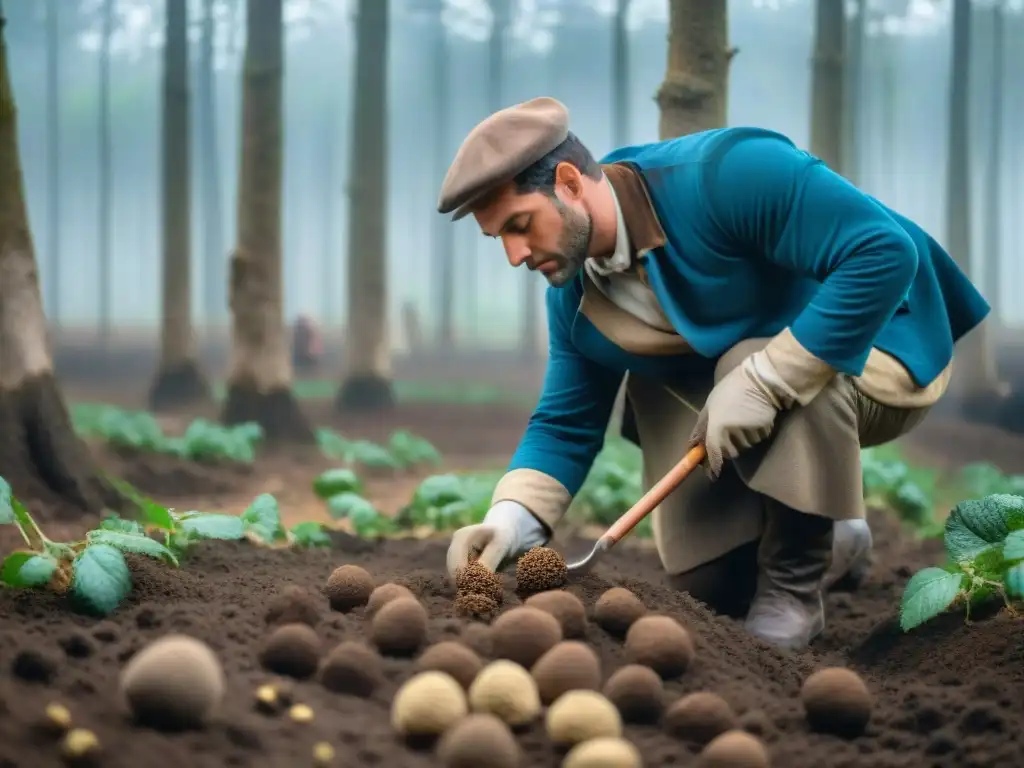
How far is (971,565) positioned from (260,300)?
4954 mm

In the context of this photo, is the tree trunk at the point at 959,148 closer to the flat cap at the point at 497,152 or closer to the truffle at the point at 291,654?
the flat cap at the point at 497,152

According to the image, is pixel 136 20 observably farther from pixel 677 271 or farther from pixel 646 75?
pixel 677 271

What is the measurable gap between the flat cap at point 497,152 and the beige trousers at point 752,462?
0.64 meters

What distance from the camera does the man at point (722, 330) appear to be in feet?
7.33

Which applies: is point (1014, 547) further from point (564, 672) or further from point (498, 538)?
point (498, 538)

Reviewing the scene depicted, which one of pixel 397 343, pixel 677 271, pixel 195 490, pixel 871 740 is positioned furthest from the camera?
pixel 397 343

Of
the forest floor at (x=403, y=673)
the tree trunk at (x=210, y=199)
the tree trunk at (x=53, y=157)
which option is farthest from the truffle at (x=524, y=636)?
the tree trunk at (x=210, y=199)

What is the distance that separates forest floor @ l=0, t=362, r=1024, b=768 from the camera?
1.44 meters

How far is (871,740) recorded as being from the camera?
1720 mm

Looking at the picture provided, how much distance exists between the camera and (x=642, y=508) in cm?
221

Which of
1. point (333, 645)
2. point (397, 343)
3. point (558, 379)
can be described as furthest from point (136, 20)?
point (333, 645)

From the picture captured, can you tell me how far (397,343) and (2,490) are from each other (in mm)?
8494

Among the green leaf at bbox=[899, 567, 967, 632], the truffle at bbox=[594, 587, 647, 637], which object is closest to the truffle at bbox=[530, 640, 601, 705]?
the truffle at bbox=[594, 587, 647, 637]

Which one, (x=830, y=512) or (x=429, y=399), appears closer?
(x=830, y=512)
